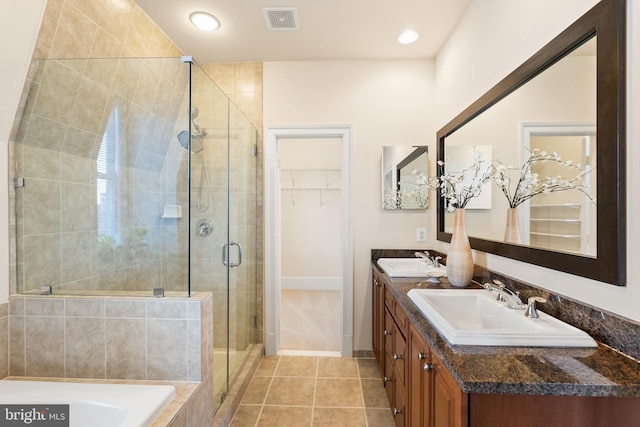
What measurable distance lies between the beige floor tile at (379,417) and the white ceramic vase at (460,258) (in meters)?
1.00

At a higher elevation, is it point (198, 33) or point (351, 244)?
point (198, 33)

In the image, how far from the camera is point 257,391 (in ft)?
7.13

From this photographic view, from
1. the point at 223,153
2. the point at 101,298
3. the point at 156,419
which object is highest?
the point at 223,153

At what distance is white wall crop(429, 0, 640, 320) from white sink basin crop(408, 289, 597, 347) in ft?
0.51

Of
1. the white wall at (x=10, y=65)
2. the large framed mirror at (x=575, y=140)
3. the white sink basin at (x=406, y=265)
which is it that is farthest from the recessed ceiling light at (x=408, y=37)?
the white wall at (x=10, y=65)

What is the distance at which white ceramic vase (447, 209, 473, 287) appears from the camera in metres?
Result: 1.64

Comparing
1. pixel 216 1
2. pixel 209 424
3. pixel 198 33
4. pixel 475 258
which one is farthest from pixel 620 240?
pixel 198 33

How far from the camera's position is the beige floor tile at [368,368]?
239 centimetres

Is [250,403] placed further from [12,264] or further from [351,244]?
[12,264]

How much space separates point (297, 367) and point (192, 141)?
2.01 metres

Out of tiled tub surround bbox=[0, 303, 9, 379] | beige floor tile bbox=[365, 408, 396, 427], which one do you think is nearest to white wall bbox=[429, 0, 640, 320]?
beige floor tile bbox=[365, 408, 396, 427]

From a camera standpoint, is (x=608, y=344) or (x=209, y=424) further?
(x=209, y=424)

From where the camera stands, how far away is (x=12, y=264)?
1.46 m

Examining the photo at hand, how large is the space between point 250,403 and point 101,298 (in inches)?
48.7
